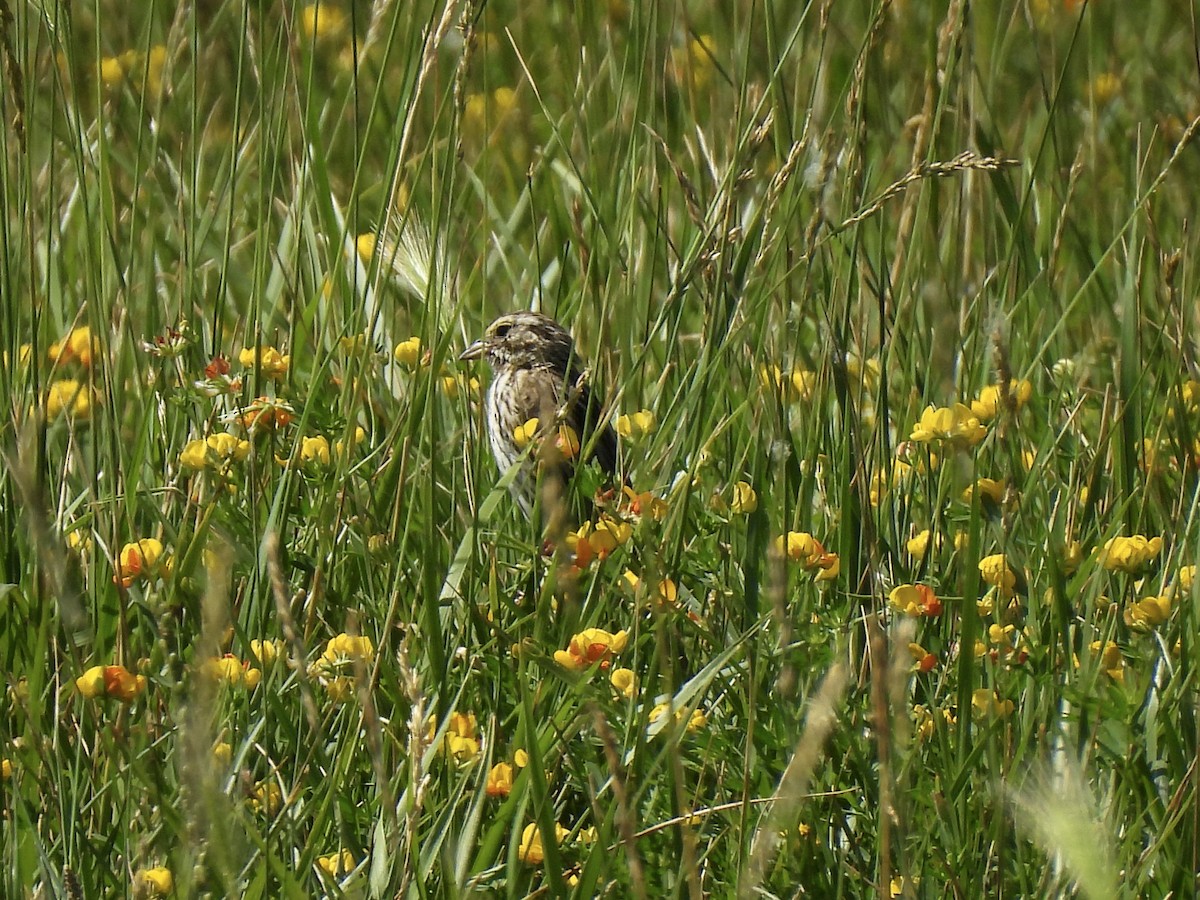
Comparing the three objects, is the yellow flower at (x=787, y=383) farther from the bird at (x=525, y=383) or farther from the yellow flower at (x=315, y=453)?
the yellow flower at (x=315, y=453)

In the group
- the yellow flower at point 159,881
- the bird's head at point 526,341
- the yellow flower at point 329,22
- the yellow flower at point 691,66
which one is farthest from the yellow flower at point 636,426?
the yellow flower at point 329,22

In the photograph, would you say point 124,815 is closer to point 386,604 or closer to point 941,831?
point 386,604

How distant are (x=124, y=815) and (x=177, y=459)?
3.34 feet

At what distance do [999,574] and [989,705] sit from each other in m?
0.28

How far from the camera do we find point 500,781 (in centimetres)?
226

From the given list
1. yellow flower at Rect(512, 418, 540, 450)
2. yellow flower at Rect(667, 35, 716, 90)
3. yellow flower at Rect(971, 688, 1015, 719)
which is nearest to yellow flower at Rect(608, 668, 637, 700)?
yellow flower at Rect(971, 688, 1015, 719)

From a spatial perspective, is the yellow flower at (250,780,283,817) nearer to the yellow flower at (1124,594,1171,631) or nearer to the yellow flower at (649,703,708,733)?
the yellow flower at (649,703,708,733)

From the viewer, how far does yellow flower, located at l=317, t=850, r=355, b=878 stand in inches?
84.0

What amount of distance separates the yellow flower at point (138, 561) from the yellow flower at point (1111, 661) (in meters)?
1.36

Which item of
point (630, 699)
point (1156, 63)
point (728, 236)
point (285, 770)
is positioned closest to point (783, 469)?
point (728, 236)

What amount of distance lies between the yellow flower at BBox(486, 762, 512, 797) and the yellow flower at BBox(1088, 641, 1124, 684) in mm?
822

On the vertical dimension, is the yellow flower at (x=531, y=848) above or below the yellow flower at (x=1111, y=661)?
below

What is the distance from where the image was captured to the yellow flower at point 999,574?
2.43 metres

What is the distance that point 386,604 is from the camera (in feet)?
8.65
